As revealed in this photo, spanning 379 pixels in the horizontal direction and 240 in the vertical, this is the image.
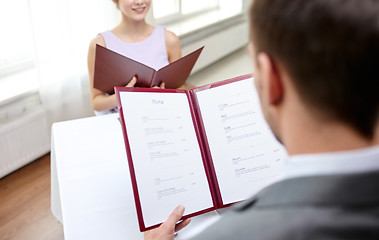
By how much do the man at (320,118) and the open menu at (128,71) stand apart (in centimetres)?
90

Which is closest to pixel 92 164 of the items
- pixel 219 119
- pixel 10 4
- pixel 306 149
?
pixel 219 119

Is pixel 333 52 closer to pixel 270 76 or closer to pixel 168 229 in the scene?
pixel 270 76

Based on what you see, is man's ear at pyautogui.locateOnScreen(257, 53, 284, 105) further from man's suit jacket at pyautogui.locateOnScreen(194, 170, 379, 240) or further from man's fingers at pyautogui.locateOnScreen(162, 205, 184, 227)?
man's fingers at pyautogui.locateOnScreen(162, 205, 184, 227)

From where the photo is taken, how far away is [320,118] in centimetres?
49

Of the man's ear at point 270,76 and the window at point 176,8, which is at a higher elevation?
the window at point 176,8

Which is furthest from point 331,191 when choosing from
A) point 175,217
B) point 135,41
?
point 135,41

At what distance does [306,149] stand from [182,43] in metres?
3.03

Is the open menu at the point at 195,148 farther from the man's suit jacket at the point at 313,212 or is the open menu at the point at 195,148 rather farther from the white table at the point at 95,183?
the man's suit jacket at the point at 313,212

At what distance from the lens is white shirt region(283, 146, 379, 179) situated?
46cm

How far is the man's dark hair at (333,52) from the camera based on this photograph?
1.41 feet

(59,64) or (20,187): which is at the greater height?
(59,64)

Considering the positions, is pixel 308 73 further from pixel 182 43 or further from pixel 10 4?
pixel 182 43

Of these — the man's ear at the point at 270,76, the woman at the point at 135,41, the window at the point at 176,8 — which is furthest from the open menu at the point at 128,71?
the window at the point at 176,8

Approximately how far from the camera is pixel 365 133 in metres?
0.47
